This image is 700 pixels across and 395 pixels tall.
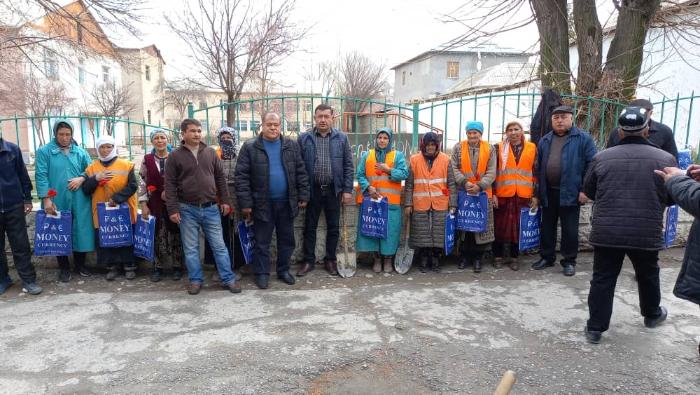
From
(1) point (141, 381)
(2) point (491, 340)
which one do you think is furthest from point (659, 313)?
(1) point (141, 381)

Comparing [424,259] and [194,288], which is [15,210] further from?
[424,259]

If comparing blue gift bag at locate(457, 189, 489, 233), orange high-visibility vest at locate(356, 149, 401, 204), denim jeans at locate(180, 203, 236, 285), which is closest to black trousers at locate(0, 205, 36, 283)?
denim jeans at locate(180, 203, 236, 285)


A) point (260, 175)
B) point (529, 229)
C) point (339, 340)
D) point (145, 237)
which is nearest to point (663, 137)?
point (529, 229)

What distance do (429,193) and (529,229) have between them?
1251 mm

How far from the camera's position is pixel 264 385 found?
9.36ft

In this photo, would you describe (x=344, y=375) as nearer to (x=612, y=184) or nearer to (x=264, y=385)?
(x=264, y=385)

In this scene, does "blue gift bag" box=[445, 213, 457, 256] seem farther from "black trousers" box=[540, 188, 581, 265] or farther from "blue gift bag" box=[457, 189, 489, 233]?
"black trousers" box=[540, 188, 581, 265]

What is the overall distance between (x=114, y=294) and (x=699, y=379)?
4.79m

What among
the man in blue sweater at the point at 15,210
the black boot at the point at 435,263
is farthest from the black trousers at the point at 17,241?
the black boot at the point at 435,263

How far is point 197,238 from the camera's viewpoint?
448 centimetres

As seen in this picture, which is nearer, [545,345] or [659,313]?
[545,345]

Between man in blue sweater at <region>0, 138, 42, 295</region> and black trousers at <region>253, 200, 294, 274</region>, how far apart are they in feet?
7.02

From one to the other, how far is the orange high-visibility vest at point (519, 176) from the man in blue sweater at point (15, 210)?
487 centimetres

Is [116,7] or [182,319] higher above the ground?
[116,7]
